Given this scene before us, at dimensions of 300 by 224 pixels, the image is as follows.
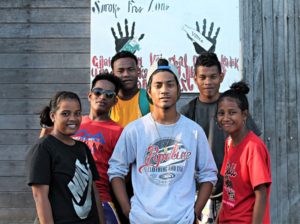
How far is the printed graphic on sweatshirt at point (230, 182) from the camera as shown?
307 centimetres

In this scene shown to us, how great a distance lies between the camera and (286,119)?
17.1ft

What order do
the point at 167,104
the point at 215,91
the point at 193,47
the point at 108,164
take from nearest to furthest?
the point at 167,104
the point at 108,164
the point at 215,91
the point at 193,47

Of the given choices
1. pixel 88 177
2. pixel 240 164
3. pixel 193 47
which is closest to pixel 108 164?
pixel 88 177

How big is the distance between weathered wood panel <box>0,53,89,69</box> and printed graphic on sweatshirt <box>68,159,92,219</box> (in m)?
2.46

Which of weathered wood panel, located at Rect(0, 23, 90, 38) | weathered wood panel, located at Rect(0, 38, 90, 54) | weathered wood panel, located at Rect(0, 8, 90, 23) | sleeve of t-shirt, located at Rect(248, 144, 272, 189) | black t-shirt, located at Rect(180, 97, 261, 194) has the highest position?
weathered wood panel, located at Rect(0, 8, 90, 23)

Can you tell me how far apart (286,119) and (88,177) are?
2.94m

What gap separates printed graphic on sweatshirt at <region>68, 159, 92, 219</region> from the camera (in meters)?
2.87

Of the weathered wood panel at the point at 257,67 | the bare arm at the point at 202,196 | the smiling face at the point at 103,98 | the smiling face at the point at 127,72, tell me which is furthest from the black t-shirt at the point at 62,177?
Answer: the weathered wood panel at the point at 257,67

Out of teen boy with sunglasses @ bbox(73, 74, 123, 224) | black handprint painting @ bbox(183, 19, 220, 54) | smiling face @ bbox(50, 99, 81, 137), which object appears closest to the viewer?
smiling face @ bbox(50, 99, 81, 137)

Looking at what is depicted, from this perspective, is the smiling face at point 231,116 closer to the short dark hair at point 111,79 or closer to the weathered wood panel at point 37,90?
the short dark hair at point 111,79

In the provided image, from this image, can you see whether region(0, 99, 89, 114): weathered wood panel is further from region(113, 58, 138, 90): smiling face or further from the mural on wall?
region(113, 58, 138, 90): smiling face

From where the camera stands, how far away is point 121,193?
117 inches

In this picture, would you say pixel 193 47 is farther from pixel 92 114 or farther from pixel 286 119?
pixel 92 114

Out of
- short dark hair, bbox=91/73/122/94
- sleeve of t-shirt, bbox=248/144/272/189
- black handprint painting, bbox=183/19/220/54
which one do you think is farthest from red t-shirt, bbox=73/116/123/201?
black handprint painting, bbox=183/19/220/54
